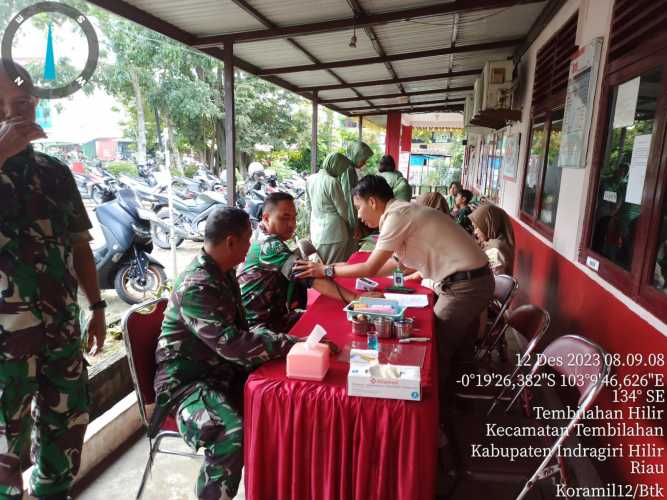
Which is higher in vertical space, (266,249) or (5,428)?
(266,249)

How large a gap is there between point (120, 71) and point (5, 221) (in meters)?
8.04

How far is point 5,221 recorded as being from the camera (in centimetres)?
133

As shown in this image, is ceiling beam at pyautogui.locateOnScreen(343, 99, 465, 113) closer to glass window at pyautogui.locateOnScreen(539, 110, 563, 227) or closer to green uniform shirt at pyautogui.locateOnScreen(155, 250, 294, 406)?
glass window at pyautogui.locateOnScreen(539, 110, 563, 227)

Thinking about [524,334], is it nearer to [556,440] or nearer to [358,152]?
[556,440]

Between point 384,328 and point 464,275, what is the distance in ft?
1.89

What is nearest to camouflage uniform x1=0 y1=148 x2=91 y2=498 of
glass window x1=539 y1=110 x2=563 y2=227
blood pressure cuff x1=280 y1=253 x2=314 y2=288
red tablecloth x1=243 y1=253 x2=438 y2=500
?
red tablecloth x1=243 y1=253 x2=438 y2=500

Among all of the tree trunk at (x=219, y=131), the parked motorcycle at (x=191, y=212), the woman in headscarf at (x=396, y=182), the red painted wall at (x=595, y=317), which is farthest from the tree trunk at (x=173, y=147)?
the red painted wall at (x=595, y=317)

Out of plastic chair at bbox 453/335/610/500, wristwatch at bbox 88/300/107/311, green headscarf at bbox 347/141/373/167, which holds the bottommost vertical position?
plastic chair at bbox 453/335/610/500

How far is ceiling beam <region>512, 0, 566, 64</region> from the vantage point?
388 cm

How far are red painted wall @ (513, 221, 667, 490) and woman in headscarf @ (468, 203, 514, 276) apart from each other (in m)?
0.33

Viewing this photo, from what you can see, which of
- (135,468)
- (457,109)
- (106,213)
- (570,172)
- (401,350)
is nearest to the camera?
(401,350)

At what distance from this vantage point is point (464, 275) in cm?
213

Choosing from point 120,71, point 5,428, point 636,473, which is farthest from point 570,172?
point 120,71

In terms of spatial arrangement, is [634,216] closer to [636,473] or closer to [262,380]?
[636,473]
